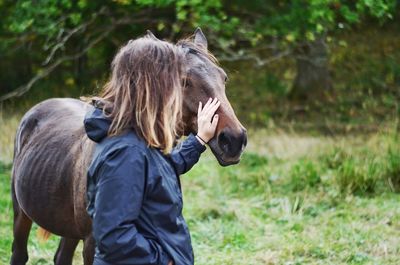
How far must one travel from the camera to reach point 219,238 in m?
6.06

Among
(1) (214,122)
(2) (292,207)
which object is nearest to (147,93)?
(1) (214,122)

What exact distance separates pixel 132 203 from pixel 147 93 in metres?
0.41

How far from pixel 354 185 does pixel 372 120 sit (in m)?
4.84

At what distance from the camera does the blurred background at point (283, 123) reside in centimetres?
596

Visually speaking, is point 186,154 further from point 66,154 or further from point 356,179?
point 356,179

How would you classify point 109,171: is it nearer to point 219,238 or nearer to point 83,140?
point 83,140

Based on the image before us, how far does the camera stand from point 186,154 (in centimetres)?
291

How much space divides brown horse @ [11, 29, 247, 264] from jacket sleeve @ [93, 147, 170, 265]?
0.80 meters

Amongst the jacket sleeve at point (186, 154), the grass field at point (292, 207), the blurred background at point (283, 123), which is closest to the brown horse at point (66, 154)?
the jacket sleeve at point (186, 154)

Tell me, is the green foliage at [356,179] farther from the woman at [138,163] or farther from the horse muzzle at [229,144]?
the woman at [138,163]

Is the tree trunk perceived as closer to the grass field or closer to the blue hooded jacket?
the grass field

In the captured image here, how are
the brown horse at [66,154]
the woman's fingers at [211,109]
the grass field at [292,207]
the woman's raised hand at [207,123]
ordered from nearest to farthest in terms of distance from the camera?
the woman's raised hand at [207,123] → the woman's fingers at [211,109] → the brown horse at [66,154] → the grass field at [292,207]

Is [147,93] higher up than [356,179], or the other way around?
[147,93]

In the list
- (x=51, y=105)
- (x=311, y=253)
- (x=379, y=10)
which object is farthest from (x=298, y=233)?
(x=379, y=10)
